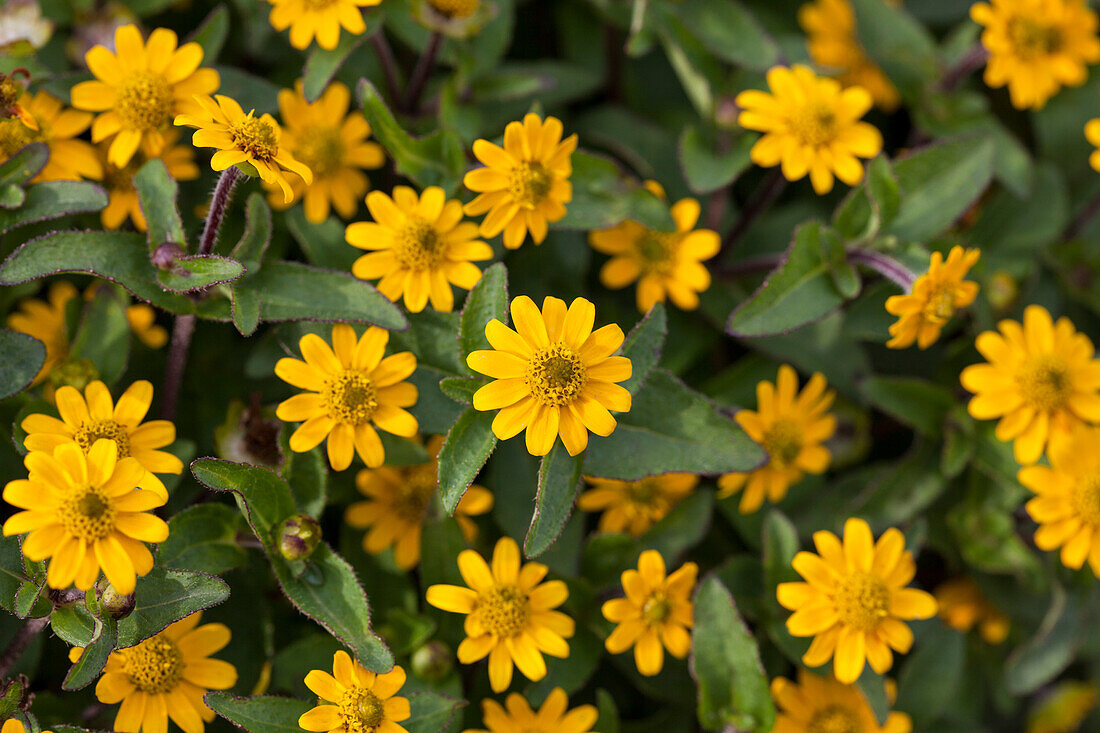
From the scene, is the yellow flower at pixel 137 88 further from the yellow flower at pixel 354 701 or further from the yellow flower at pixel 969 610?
the yellow flower at pixel 969 610

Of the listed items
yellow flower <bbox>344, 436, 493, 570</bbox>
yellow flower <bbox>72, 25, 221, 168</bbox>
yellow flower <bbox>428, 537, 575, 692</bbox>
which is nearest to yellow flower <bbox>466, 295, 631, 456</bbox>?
yellow flower <bbox>428, 537, 575, 692</bbox>

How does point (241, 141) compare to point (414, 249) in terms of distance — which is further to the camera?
point (414, 249)

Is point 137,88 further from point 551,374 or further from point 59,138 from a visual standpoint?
point 551,374

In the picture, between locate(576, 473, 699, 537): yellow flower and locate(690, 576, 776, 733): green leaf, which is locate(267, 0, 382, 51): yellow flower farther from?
locate(690, 576, 776, 733): green leaf

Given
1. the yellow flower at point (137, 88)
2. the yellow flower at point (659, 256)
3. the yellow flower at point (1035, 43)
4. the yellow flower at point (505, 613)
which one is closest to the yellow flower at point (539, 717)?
the yellow flower at point (505, 613)

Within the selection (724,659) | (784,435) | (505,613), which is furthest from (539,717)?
(784,435)

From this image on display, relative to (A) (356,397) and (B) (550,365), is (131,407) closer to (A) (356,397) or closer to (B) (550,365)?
(A) (356,397)

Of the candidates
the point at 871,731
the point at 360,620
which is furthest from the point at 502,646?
the point at 871,731

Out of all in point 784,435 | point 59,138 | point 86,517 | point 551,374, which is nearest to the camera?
point 86,517
